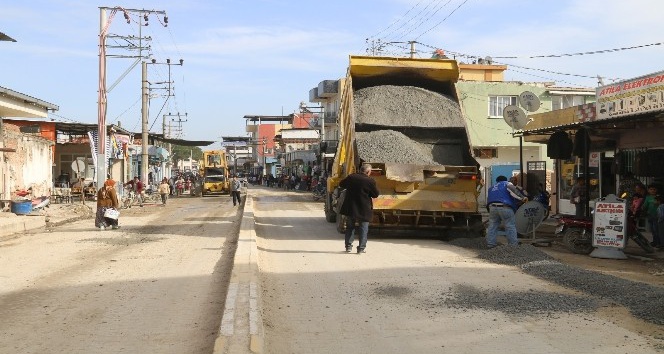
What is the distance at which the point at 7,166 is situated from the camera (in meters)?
27.3

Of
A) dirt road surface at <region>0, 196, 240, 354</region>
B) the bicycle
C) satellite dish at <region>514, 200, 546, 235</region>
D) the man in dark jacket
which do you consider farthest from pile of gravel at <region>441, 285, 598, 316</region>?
the bicycle

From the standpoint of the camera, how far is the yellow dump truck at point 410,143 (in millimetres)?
14141

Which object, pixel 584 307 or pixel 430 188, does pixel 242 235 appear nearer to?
pixel 430 188

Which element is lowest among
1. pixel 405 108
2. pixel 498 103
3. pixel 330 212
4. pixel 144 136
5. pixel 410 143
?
pixel 330 212

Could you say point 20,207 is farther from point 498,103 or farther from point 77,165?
point 498,103

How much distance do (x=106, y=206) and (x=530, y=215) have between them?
11.2 meters

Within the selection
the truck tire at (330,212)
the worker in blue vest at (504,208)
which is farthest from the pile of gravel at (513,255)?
the truck tire at (330,212)

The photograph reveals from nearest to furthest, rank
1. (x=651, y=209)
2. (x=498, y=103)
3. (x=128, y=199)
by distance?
(x=651, y=209) < (x=128, y=199) < (x=498, y=103)

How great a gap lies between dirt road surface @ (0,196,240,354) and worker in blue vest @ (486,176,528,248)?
4908 millimetres

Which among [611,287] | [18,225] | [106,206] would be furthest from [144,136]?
[611,287]

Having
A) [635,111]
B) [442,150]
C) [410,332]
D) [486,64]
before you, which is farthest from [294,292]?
[486,64]

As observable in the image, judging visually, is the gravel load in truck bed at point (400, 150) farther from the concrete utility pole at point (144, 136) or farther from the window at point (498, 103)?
the concrete utility pole at point (144, 136)

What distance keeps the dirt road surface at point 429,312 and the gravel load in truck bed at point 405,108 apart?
471 cm

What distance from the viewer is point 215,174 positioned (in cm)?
5403
